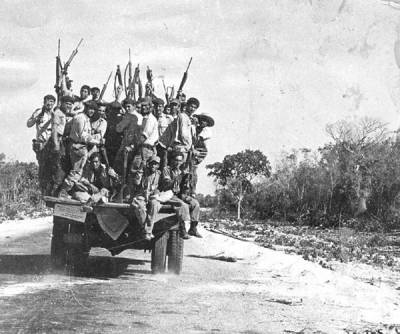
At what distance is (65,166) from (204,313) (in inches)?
153

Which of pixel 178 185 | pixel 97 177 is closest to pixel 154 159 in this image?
pixel 178 185

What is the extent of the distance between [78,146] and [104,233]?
1.41 m

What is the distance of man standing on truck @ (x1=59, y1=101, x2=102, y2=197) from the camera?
9.36m

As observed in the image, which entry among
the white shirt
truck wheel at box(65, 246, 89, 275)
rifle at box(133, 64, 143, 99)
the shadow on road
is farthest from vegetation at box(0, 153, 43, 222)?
the white shirt

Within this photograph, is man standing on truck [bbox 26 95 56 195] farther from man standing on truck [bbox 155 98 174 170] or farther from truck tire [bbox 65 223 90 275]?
man standing on truck [bbox 155 98 174 170]

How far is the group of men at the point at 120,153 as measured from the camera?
9.37 m

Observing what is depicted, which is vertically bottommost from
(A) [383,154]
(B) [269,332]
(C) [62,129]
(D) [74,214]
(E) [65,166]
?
(B) [269,332]

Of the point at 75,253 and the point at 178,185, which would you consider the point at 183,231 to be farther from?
the point at 75,253

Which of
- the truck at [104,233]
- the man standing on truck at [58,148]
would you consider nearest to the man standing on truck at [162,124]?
the truck at [104,233]

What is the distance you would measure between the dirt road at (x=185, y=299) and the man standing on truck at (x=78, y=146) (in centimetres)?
147

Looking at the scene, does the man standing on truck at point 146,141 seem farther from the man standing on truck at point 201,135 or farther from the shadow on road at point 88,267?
the shadow on road at point 88,267

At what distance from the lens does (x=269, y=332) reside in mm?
6027

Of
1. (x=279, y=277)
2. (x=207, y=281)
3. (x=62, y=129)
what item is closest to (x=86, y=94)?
(x=62, y=129)

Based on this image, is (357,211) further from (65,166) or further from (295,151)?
(65,166)
